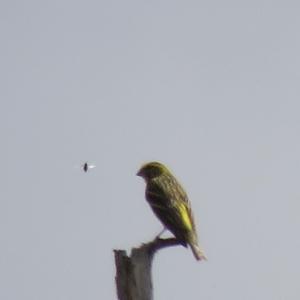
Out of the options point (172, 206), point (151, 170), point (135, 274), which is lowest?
point (135, 274)

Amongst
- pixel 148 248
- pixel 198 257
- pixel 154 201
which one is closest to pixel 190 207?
pixel 154 201

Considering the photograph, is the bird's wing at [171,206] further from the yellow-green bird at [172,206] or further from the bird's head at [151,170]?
the bird's head at [151,170]

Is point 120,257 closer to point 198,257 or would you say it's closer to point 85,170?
point 198,257

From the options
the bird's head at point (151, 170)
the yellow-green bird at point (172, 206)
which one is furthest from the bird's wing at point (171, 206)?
the bird's head at point (151, 170)

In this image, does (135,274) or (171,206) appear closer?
(135,274)

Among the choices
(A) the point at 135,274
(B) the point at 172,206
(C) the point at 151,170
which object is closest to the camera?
(A) the point at 135,274

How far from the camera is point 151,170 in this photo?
15.3 meters

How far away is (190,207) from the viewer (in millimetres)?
13031

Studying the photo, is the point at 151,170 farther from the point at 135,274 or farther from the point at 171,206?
the point at 135,274

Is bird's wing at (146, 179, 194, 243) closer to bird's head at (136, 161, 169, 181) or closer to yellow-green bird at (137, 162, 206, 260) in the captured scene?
yellow-green bird at (137, 162, 206, 260)

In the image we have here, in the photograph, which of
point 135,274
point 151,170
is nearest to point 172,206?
point 151,170

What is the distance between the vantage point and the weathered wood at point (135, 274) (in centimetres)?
840

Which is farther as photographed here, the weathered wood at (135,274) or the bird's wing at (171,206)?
the bird's wing at (171,206)

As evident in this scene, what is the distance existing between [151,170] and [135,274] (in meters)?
6.86
